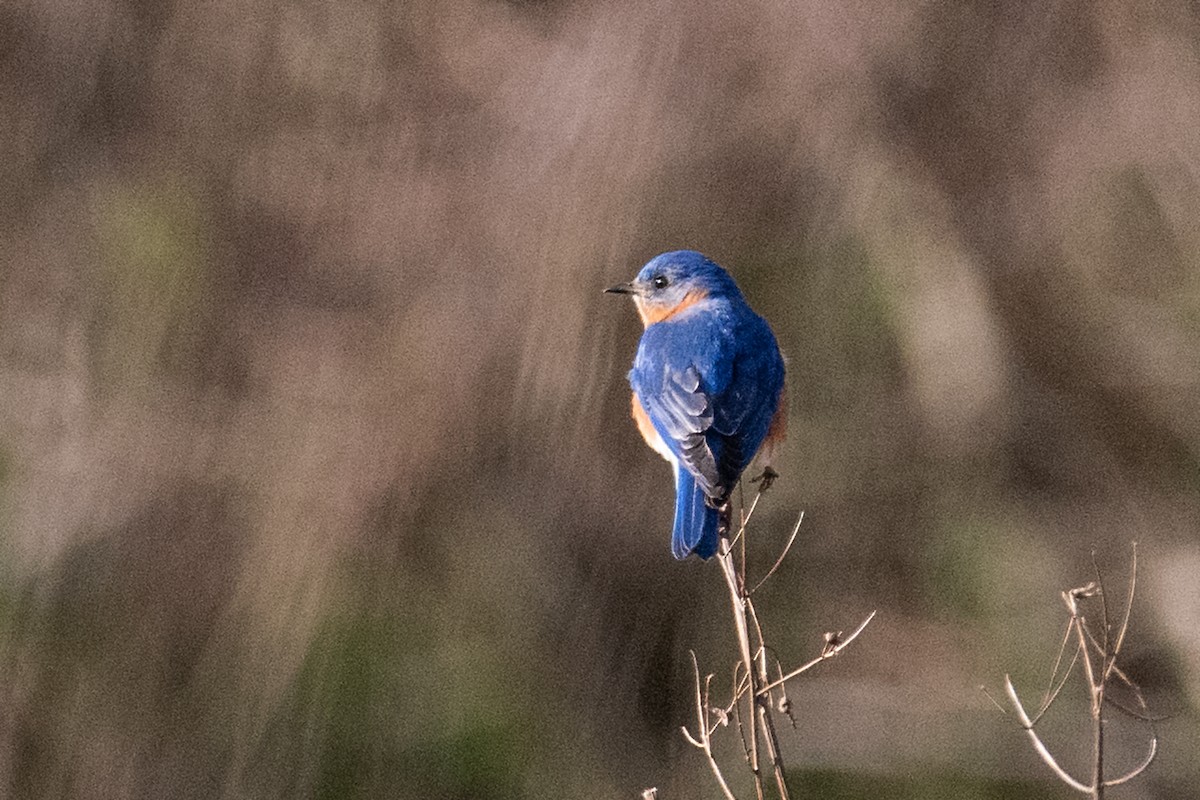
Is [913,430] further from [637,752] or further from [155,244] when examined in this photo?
[155,244]

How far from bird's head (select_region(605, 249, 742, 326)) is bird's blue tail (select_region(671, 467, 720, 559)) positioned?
140 cm

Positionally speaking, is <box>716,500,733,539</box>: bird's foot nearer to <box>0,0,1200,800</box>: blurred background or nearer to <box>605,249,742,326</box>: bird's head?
<box>605,249,742,326</box>: bird's head

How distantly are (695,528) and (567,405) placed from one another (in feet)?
11.5

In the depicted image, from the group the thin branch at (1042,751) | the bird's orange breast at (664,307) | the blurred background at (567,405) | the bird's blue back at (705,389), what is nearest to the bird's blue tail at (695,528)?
the bird's blue back at (705,389)

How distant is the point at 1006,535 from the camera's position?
8180mm

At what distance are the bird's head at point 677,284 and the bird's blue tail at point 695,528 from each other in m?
1.40

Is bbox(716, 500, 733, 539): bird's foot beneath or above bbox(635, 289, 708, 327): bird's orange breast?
beneath

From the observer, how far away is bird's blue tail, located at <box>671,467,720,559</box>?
4227mm

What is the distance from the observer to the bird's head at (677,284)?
18.4ft

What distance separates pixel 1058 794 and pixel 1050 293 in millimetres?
2425

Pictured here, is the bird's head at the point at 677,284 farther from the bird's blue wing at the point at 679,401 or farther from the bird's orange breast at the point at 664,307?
the bird's blue wing at the point at 679,401

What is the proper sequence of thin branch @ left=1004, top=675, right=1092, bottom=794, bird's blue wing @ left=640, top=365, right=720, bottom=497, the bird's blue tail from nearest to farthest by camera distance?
1. thin branch @ left=1004, top=675, right=1092, bottom=794
2. the bird's blue tail
3. bird's blue wing @ left=640, top=365, right=720, bottom=497

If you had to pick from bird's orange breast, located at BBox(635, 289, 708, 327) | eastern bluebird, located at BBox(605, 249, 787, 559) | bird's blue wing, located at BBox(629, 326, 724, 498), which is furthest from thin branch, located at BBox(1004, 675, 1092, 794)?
bird's orange breast, located at BBox(635, 289, 708, 327)

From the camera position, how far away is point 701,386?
4801 millimetres
